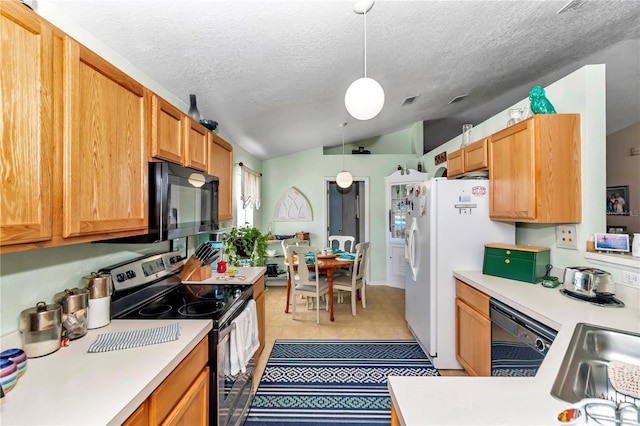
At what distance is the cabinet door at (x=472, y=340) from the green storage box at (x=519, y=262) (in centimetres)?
39

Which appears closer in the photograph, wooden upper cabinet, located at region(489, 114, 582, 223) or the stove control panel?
the stove control panel

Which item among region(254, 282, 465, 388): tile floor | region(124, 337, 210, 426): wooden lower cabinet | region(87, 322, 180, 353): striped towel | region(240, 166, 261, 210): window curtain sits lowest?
region(254, 282, 465, 388): tile floor

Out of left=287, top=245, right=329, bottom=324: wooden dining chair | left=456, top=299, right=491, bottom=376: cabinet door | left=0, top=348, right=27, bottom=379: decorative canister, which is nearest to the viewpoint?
left=0, top=348, right=27, bottom=379: decorative canister

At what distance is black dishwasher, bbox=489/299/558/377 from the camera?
4.91ft

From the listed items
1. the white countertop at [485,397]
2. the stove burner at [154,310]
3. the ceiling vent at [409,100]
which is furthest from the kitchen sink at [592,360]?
the ceiling vent at [409,100]

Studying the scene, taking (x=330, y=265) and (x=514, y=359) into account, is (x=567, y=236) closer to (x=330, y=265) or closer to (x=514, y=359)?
(x=514, y=359)

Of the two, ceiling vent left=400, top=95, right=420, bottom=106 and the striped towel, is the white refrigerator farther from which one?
the striped towel

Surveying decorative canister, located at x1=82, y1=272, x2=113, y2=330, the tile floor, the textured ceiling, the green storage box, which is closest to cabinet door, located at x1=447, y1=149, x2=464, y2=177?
the textured ceiling

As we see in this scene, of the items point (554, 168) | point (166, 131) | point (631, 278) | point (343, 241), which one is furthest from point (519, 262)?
point (343, 241)

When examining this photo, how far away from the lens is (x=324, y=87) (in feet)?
8.84

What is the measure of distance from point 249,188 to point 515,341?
3746 mm

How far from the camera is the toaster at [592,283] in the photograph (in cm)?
166

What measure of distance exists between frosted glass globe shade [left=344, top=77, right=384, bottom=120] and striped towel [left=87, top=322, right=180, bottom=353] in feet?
4.66

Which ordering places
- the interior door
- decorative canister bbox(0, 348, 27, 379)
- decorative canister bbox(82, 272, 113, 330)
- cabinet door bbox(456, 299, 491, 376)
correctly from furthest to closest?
the interior door, cabinet door bbox(456, 299, 491, 376), decorative canister bbox(82, 272, 113, 330), decorative canister bbox(0, 348, 27, 379)
